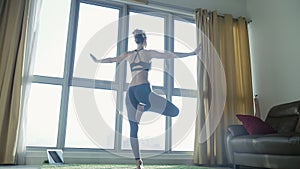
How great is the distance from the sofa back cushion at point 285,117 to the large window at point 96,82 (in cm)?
106

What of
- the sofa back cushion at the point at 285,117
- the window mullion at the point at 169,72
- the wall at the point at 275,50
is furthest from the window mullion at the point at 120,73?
the wall at the point at 275,50

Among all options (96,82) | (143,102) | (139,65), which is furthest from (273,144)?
(96,82)

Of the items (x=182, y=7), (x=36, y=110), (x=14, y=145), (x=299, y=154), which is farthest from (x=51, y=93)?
(x=299, y=154)

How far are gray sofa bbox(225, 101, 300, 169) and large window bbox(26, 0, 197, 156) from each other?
2.77 ft

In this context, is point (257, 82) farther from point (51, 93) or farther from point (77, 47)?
point (51, 93)

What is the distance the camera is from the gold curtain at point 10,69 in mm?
2867

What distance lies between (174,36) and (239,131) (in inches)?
72.6

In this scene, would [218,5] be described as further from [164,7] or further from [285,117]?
[285,117]

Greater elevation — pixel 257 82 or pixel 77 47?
pixel 77 47

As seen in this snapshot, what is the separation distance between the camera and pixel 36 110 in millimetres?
3330

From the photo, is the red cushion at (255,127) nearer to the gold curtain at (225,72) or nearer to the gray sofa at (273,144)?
the gray sofa at (273,144)

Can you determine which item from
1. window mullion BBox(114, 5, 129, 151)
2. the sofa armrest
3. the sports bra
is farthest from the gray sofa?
window mullion BBox(114, 5, 129, 151)

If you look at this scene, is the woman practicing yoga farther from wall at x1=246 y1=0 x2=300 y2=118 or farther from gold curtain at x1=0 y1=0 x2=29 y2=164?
wall at x1=246 y1=0 x2=300 y2=118

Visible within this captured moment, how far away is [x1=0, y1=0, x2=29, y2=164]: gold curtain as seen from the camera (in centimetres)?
287
